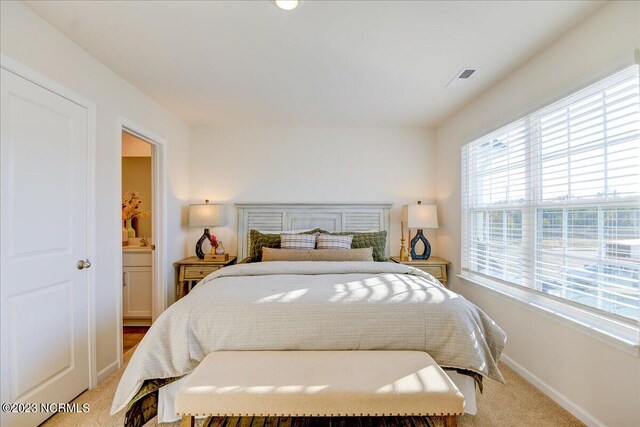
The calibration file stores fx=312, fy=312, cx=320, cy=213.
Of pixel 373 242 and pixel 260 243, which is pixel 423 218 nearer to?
pixel 373 242

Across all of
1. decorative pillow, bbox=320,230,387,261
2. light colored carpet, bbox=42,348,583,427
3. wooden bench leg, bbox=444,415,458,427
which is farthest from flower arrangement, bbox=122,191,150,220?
wooden bench leg, bbox=444,415,458,427

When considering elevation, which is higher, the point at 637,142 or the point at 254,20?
the point at 254,20

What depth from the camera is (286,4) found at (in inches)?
67.2

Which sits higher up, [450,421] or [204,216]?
[204,216]

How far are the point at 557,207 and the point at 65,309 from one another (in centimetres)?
336

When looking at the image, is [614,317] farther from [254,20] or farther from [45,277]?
[45,277]

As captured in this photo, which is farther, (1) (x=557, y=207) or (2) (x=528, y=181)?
(2) (x=528, y=181)

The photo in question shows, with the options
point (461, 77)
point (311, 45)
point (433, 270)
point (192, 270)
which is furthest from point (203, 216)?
point (461, 77)

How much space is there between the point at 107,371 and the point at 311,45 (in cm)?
289

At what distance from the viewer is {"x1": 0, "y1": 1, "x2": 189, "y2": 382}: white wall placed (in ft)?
5.84

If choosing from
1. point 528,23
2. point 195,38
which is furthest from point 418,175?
point 195,38

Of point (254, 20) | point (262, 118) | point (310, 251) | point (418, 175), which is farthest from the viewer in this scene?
point (418, 175)

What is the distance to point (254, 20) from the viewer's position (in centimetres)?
189

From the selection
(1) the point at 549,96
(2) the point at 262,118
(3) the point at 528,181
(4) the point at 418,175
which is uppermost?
(2) the point at 262,118
